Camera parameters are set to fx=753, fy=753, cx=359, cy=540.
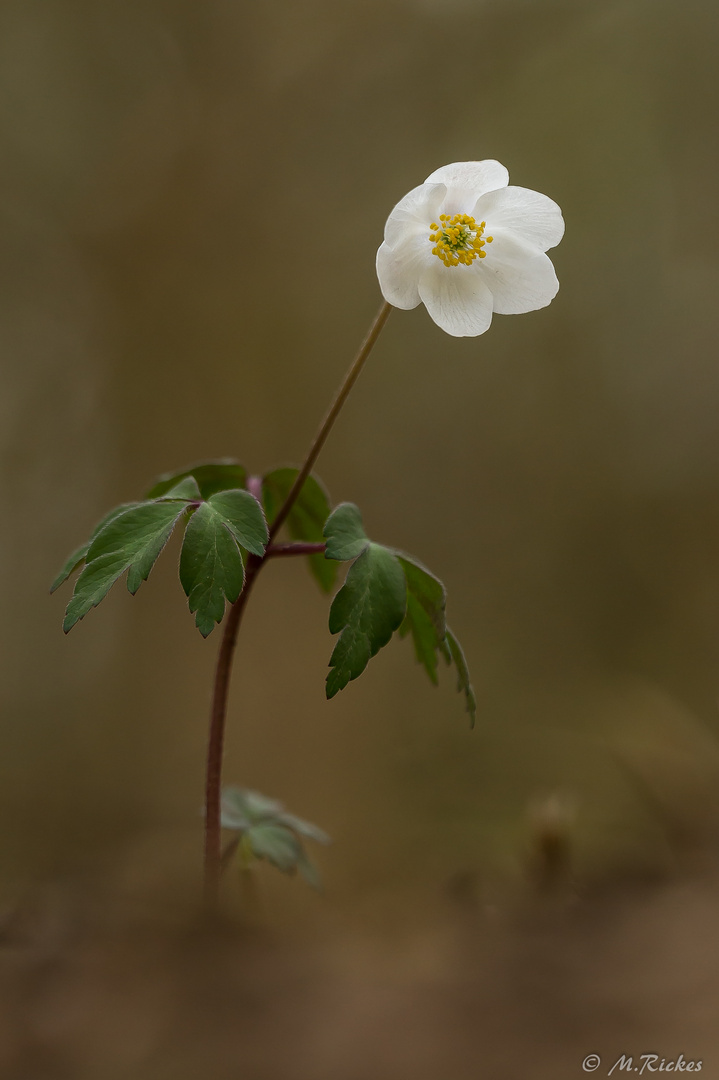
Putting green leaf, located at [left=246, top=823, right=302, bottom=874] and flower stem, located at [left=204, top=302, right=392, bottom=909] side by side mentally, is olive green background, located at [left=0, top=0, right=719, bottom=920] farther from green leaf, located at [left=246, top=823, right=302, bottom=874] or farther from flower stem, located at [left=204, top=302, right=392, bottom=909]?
flower stem, located at [left=204, top=302, right=392, bottom=909]

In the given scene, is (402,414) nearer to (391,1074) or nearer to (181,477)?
(181,477)

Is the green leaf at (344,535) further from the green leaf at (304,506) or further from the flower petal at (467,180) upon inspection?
the flower petal at (467,180)

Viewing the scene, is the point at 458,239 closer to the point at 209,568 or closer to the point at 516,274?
the point at 516,274

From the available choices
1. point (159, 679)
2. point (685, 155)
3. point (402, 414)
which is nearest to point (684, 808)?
point (402, 414)

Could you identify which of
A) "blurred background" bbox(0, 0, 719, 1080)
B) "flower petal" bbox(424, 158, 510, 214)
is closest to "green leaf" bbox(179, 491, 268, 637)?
"flower petal" bbox(424, 158, 510, 214)

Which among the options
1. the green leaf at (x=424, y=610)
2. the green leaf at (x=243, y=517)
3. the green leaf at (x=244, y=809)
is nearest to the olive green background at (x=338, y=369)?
the green leaf at (x=244, y=809)

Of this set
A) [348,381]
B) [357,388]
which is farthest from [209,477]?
[357,388]
